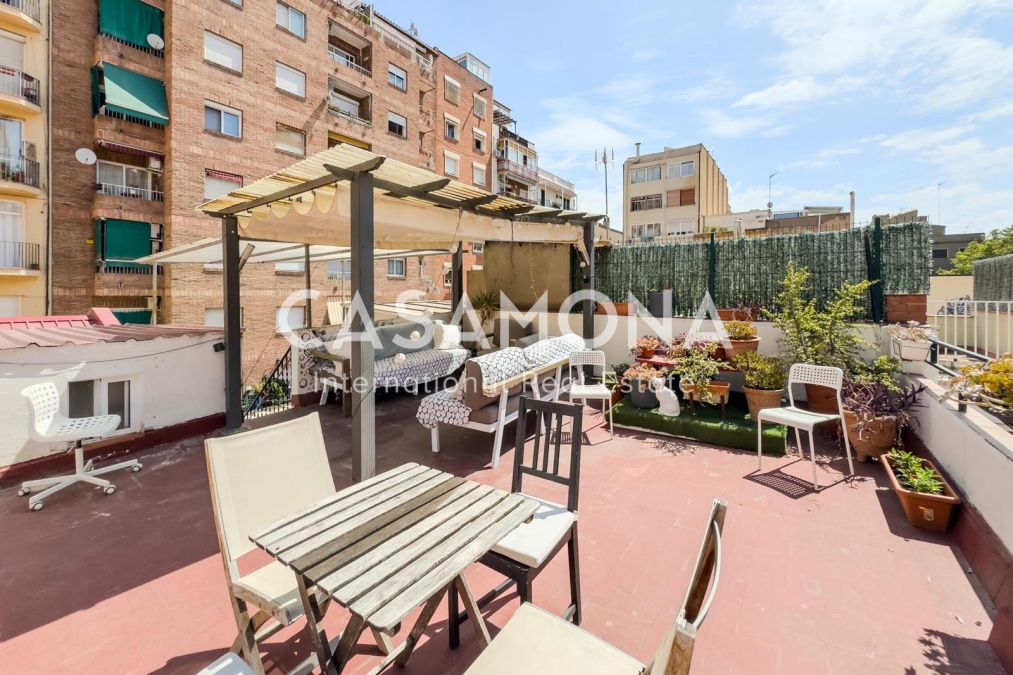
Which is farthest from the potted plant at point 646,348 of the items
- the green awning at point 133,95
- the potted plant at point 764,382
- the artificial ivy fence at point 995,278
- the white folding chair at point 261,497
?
the green awning at point 133,95

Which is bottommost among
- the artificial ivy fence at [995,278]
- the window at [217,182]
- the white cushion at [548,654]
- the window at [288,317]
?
the white cushion at [548,654]

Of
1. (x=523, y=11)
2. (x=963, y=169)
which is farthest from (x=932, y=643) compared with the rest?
(x=963, y=169)

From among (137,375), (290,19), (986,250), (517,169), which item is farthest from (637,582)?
(986,250)

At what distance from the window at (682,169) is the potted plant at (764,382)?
104 feet

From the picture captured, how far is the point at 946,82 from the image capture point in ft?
19.3

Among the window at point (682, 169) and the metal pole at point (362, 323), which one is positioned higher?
the window at point (682, 169)

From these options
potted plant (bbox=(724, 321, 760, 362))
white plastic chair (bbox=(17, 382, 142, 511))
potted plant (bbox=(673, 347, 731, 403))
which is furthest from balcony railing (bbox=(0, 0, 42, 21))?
potted plant (bbox=(724, 321, 760, 362))

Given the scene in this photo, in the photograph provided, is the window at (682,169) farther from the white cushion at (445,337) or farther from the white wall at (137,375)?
the white wall at (137,375)

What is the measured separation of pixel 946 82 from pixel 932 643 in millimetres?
7298

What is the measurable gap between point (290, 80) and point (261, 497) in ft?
66.8

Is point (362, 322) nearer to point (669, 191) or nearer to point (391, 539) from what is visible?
point (391, 539)

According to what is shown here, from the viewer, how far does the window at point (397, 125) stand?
2184cm

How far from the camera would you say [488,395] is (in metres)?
4.40

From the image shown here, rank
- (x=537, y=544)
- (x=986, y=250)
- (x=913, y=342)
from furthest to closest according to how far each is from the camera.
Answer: (x=986, y=250) < (x=913, y=342) < (x=537, y=544)
